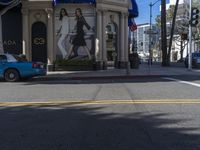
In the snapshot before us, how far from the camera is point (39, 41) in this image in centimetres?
3319

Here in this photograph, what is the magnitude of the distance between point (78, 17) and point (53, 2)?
1.97 m

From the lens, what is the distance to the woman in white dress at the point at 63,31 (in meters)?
32.8

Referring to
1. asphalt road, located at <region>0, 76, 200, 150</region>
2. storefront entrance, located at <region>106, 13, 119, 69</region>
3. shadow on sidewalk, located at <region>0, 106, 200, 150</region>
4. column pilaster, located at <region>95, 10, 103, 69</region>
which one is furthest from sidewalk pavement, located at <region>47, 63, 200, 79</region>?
shadow on sidewalk, located at <region>0, 106, 200, 150</region>

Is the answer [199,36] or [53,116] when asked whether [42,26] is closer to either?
[53,116]

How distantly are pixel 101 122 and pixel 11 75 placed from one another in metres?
15.3

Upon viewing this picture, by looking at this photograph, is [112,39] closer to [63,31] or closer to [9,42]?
[63,31]

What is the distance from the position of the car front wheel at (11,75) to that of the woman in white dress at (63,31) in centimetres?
825

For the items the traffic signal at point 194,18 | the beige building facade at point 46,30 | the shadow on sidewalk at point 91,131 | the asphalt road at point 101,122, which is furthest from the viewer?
the traffic signal at point 194,18

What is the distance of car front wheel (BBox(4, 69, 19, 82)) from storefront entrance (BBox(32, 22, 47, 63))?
839 cm

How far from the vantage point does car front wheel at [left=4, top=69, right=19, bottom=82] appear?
24891 millimetres

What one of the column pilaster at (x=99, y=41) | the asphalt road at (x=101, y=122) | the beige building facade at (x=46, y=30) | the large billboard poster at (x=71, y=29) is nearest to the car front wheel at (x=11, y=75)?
the beige building facade at (x=46, y=30)

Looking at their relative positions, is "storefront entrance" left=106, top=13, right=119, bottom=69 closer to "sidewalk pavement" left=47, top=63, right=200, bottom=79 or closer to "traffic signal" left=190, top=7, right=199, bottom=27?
"sidewalk pavement" left=47, top=63, right=200, bottom=79

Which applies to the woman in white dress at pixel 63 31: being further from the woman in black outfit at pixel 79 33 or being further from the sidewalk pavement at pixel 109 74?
the sidewalk pavement at pixel 109 74

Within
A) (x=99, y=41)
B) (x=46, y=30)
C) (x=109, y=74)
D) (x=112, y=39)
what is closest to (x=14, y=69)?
(x=109, y=74)
